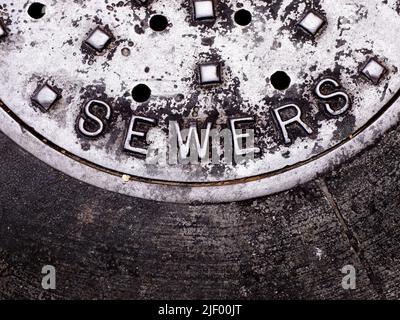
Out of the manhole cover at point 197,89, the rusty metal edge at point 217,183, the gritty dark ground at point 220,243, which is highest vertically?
the manhole cover at point 197,89

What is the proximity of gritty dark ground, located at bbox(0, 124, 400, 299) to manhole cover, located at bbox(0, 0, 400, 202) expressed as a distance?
0.08 metres

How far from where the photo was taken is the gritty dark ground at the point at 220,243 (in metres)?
2.09

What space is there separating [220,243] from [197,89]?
0.61m

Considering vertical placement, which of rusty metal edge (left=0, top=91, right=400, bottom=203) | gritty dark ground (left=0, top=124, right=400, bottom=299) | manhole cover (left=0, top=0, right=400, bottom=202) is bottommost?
gritty dark ground (left=0, top=124, right=400, bottom=299)

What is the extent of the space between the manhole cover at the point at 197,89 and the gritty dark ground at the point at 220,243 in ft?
0.27

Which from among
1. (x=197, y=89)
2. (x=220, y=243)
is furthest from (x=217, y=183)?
(x=197, y=89)

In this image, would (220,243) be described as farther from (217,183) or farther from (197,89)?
(197,89)

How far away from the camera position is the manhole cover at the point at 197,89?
213 centimetres

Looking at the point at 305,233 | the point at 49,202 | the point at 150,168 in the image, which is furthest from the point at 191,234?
the point at 49,202

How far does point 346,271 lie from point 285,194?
371mm

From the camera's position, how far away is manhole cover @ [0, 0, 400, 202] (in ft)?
6.98

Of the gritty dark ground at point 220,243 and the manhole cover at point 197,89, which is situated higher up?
the manhole cover at point 197,89

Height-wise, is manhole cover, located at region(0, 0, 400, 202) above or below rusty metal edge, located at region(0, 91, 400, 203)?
above

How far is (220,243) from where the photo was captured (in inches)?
82.9
